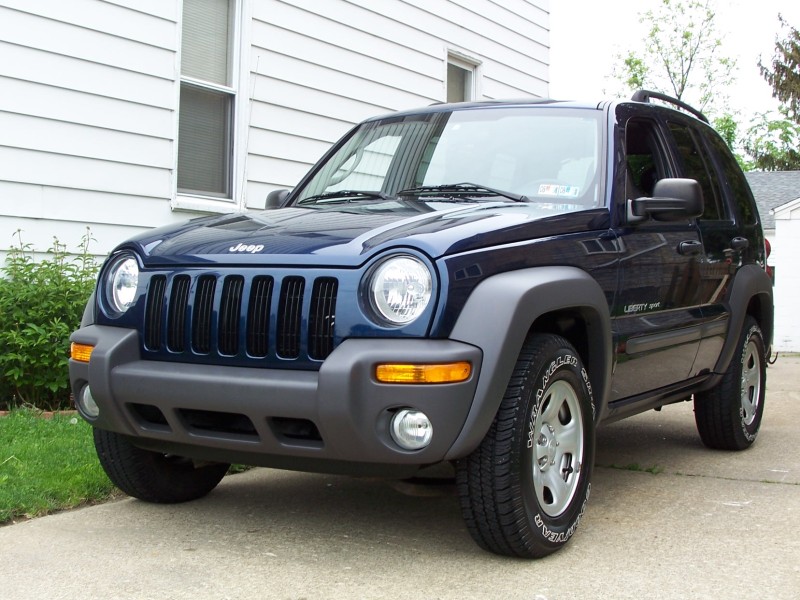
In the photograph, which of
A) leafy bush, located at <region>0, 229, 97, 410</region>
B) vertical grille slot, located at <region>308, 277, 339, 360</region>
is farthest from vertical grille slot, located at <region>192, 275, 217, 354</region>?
leafy bush, located at <region>0, 229, 97, 410</region>

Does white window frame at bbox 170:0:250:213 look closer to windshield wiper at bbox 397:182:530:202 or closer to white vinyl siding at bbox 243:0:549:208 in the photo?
white vinyl siding at bbox 243:0:549:208

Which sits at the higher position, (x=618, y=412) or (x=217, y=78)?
(x=217, y=78)

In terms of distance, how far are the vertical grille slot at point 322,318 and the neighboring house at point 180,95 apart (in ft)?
11.7

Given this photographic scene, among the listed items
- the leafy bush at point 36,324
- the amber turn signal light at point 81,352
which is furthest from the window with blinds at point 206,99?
the amber turn signal light at point 81,352

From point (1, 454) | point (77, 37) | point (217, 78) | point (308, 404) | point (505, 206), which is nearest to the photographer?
point (308, 404)

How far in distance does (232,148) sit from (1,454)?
145 inches

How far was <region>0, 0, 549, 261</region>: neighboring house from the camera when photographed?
642cm

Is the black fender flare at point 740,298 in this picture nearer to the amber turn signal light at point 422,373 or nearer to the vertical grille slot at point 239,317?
the amber turn signal light at point 422,373

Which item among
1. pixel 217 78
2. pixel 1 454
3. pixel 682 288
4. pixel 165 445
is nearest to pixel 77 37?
pixel 217 78

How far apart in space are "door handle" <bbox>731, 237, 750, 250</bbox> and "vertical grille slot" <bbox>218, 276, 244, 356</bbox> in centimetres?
311

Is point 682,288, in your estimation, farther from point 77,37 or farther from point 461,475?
point 77,37

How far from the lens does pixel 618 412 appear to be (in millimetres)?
4496

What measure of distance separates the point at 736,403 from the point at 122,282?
11.5 feet

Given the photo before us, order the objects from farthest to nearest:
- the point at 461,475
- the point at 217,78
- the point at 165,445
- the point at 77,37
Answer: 1. the point at 217,78
2. the point at 77,37
3. the point at 165,445
4. the point at 461,475
